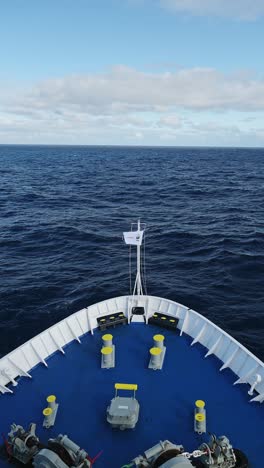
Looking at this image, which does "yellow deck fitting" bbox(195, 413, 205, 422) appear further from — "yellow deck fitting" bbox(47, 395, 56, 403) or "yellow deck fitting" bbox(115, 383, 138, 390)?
"yellow deck fitting" bbox(47, 395, 56, 403)

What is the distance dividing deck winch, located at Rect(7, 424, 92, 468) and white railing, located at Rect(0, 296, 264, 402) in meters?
3.47

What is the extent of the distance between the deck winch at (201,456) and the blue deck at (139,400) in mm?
1138

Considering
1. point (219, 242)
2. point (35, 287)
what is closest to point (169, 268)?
point (219, 242)

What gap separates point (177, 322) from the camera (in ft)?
57.4

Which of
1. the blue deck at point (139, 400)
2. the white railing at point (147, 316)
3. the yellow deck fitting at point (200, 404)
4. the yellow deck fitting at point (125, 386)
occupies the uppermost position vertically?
the white railing at point (147, 316)

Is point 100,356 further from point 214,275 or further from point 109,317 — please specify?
point 214,275

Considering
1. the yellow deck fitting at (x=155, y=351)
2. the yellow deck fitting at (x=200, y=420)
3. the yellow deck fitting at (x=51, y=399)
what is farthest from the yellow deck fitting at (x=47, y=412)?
the yellow deck fitting at (x=200, y=420)

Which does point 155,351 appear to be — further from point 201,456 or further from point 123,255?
point 123,255

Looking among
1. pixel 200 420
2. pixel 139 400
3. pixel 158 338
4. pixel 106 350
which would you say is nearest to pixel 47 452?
pixel 139 400

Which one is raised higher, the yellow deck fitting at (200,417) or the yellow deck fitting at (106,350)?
the yellow deck fitting at (106,350)

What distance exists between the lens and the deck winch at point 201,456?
9.23m

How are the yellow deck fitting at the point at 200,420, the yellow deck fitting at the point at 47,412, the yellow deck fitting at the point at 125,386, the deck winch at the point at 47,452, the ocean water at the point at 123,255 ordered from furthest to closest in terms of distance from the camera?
the ocean water at the point at 123,255, the yellow deck fitting at the point at 125,386, the yellow deck fitting at the point at 47,412, the yellow deck fitting at the point at 200,420, the deck winch at the point at 47,452

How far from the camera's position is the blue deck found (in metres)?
11.6

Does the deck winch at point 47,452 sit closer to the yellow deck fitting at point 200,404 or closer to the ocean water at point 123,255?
the yellow deck fitting at point 200,404
